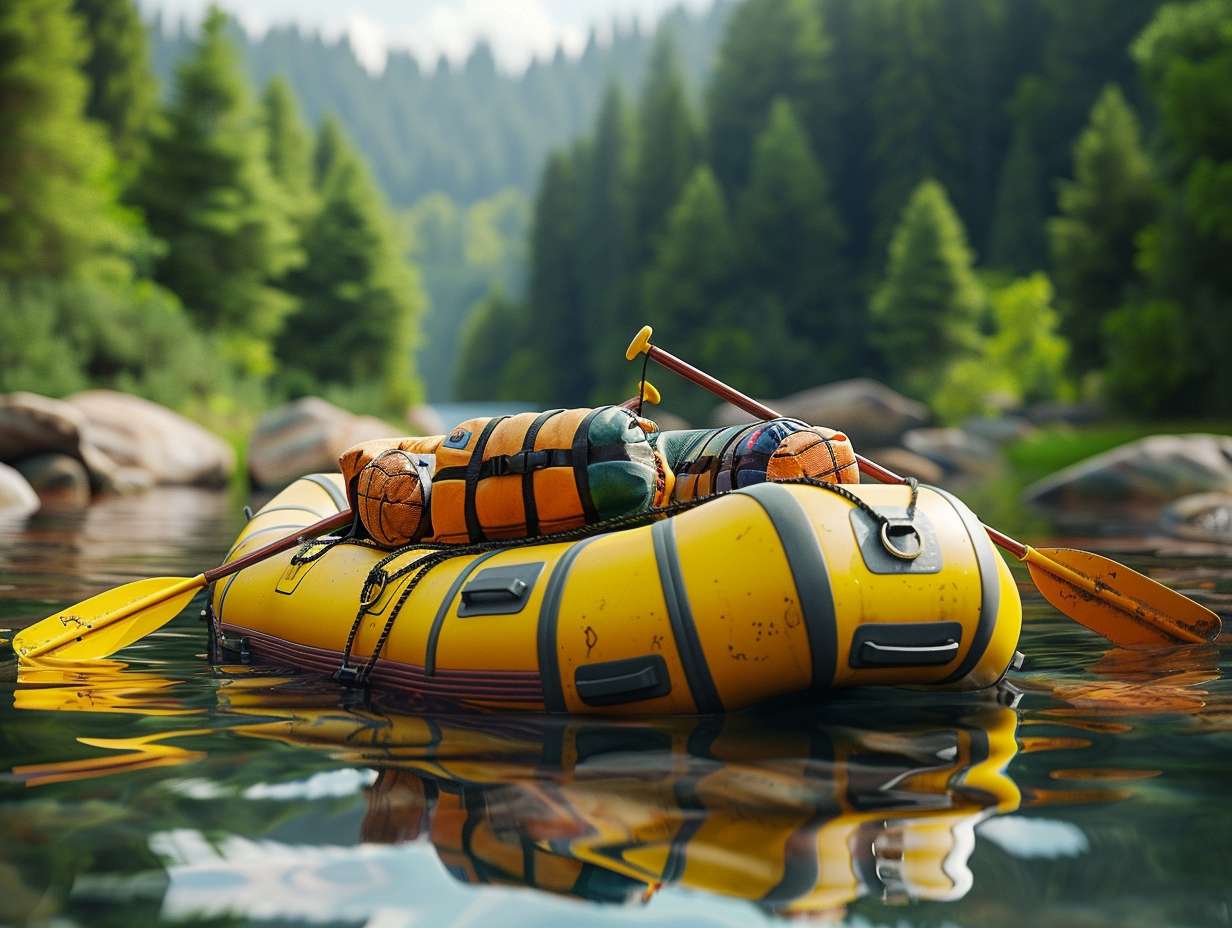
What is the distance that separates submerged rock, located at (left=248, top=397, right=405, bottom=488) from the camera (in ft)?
64.0

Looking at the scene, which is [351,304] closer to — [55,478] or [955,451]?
[955,451]

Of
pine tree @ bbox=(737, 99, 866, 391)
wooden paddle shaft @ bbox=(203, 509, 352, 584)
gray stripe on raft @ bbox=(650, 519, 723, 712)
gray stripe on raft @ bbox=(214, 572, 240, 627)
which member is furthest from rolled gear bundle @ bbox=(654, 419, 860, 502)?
pine tree @ bbox=(737, 99, 866, 391)

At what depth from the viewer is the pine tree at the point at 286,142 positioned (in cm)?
3688

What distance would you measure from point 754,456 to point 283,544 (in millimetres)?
1929

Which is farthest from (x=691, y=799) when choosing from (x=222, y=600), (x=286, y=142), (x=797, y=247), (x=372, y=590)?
(x=797, y=247)

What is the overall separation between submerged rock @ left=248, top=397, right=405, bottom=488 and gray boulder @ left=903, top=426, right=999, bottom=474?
11.4 meters

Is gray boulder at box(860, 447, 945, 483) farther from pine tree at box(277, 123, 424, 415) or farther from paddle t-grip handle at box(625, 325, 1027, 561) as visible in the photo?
Result: paddle t-grip handle at box(625, 325, 1027, 561)

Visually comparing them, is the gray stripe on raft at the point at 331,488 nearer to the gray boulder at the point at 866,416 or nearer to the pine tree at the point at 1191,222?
the pine tree at the point at 1191,222

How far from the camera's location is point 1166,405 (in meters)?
27.5

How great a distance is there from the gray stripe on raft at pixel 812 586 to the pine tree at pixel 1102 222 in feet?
98.0

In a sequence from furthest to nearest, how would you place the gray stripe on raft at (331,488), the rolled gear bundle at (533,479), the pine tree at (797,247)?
the pine tree at (797,247), the gray stripe on raft at (331,488), the rolled gear bundle at (533,479)

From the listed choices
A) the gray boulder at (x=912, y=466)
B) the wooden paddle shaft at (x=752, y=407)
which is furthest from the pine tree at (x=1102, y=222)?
the wooden paddle shaft at (x=752, y=407)

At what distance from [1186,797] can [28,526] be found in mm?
10201

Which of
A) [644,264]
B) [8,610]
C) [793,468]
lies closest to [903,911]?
[793,468]
